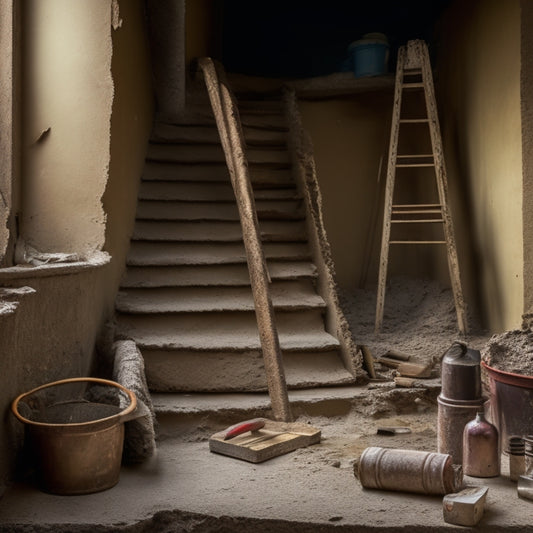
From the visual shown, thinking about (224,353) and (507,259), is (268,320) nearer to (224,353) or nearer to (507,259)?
(224,353)

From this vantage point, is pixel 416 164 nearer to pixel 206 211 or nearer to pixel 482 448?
pixel 206 211

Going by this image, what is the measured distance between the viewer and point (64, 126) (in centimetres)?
412

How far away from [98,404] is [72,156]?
1623 millimetres

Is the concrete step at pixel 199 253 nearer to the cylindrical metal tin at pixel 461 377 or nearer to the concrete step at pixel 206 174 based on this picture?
the concrete step at pixel 206 174

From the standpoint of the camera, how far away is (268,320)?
13.4ft

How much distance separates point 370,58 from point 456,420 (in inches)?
174

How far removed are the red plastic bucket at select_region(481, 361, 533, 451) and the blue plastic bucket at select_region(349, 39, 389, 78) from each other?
3.98 metres

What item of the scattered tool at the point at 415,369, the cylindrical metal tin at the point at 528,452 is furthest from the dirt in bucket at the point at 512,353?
the scattered tool at the point at 415,369

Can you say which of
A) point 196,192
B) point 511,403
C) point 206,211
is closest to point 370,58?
point 196,192

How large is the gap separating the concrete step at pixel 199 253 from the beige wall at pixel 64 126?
0.86 metres

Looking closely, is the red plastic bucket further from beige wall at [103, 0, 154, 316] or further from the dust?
beige wall at [103, 0, 154, 316]

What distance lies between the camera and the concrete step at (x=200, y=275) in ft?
15.7

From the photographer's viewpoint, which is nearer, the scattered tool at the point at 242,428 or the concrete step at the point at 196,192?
the scattered tool at the point at 242,428


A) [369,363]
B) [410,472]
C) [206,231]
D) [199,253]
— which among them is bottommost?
[410,472]
